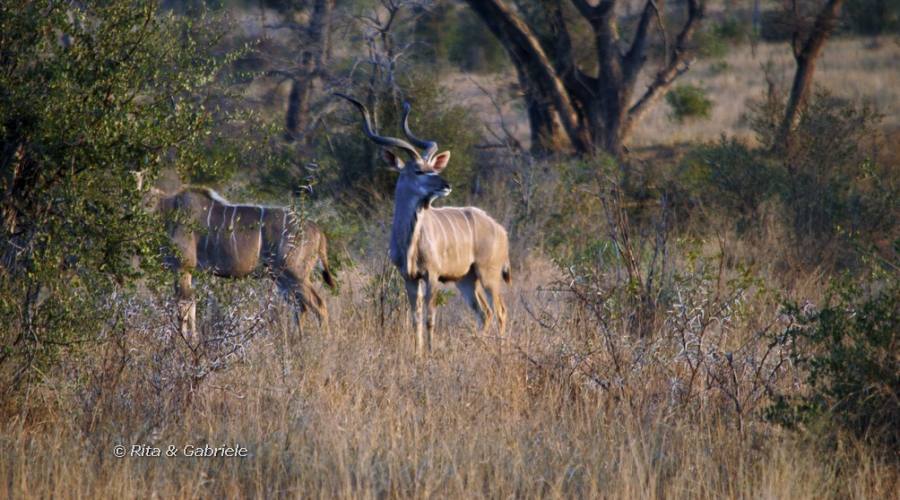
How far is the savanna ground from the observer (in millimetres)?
3926

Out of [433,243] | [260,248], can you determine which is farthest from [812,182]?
[260,248]

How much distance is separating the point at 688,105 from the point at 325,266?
14.2 m

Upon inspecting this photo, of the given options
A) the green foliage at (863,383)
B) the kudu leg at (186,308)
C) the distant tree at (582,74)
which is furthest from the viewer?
the distant tree at (582,74)

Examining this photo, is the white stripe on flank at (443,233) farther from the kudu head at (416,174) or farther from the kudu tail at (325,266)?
the kudu tail at (325,266)

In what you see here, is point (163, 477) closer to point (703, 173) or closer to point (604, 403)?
point (604, 403)

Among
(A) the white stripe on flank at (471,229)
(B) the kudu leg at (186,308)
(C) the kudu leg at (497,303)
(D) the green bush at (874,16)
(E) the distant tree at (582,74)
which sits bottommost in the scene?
(C) the kudu leg at (497,303)

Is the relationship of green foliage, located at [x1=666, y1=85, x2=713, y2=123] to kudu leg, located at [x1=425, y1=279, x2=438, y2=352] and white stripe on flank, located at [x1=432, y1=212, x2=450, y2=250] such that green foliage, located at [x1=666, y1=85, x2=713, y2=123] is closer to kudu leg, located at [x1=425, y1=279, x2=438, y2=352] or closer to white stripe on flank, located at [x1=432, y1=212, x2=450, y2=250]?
white stripe on flank, located at [x1=432, y1=212, x2=450, y2=250]

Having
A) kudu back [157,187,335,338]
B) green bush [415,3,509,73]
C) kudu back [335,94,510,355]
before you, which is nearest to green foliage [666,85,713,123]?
Result: green bush [415,3,509,73]

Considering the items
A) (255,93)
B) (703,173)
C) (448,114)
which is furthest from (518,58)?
(255,93)

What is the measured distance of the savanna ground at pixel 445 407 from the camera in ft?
12.9

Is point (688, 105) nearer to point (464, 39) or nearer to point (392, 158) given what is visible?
point (464, 39)

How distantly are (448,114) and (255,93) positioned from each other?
6.58 metres

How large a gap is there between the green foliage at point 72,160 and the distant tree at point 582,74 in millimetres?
9860

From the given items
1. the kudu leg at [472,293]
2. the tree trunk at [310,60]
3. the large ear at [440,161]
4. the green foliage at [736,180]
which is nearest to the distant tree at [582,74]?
→ the tree trunk at [310,60]
